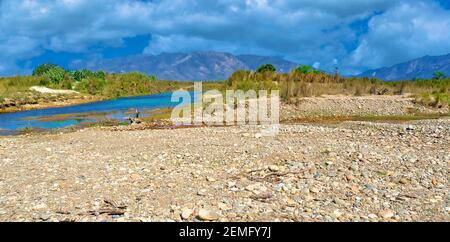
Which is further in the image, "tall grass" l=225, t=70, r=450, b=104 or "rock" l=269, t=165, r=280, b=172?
"tall grass" l=225, t=70, r=450, b=104

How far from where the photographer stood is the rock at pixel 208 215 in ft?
21.9

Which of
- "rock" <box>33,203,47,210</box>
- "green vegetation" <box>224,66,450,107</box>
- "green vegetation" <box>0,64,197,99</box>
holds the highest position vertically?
"green vegetation" <box>0,64,197,99</box>

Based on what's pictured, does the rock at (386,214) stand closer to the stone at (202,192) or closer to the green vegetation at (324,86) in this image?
the stone at (202,192)

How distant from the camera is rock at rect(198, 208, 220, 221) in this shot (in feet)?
21.9

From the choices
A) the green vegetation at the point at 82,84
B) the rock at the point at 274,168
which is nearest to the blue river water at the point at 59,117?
the green vegetation at the point at 82,84

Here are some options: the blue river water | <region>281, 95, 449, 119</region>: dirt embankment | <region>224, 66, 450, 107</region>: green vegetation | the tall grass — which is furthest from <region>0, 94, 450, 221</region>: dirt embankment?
the tall grass

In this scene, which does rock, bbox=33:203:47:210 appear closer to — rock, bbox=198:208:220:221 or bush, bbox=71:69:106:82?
rock, bbox=198:208:220:221

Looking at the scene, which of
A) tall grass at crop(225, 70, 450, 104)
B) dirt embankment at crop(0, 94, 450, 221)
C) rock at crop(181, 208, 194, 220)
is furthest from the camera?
tall grass at crop(225, 70, 450, 104)

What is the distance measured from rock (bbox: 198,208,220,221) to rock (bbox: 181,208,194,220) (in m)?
0.19

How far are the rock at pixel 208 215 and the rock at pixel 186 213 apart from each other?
7.5 inches

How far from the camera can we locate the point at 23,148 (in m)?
14.8
